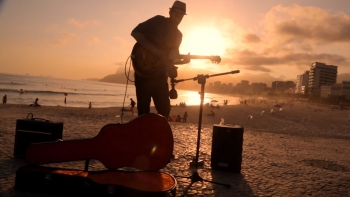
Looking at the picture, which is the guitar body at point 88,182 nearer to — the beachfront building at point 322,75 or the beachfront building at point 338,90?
the beachfront building at point 338,90

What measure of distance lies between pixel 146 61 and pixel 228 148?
2.15 metres

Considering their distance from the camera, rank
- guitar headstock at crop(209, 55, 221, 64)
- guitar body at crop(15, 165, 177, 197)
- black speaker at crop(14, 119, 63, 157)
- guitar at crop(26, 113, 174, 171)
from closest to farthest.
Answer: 1. guitar body at crop(15, 165, 177, 197)
2. guitar at crop(26, 113, 174, 171)
3. guitar headstock at crop(209, 55, 221, 64)
4. black speaker at crop(14, 119, 63, 157)

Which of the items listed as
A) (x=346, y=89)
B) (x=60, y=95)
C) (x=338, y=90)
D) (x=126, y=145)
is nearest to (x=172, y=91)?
(x=126, y=145)

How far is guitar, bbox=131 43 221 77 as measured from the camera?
465 centimetres

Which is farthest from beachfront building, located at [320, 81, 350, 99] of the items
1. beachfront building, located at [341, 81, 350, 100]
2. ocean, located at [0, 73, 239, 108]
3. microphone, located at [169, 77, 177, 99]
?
microphone, located at [169, 77, 177, 99]

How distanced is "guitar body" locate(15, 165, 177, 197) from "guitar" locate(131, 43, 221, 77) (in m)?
1.79

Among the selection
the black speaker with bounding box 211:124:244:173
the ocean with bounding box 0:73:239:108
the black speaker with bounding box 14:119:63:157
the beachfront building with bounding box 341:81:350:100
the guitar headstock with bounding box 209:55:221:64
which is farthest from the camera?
the beachfront building with bounding box 341:81:350:100

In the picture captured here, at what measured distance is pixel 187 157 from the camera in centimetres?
616

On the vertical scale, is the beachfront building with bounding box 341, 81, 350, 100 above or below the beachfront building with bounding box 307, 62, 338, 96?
below

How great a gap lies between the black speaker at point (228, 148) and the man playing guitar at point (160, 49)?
1122 millimetres

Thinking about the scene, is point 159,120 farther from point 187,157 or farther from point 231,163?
point 187,157

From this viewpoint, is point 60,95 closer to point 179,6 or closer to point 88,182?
point 179,6

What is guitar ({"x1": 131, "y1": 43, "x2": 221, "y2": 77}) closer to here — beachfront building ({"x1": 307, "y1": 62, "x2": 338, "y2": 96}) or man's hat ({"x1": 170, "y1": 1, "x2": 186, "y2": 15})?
man's hat ({"x1": 170, "y1": 1, "x2": 186, "y2": 15})

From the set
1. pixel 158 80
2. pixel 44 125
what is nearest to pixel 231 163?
pixel 158 80
